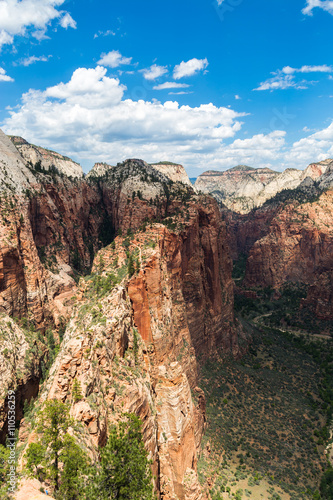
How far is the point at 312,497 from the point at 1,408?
48.0m

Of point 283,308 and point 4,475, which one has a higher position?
point 4,475

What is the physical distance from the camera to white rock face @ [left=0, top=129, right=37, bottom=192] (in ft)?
220

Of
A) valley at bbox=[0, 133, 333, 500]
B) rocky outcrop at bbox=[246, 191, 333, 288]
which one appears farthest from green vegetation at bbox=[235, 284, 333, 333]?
rocky outcrop at bbox=[246, 191, 333, 288]

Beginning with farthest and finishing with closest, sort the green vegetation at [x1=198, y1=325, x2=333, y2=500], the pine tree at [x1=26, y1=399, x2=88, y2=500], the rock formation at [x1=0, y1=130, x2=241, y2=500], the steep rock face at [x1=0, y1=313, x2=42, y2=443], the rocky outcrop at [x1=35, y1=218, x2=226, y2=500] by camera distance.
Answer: the green vegetation at [x1=198, y1=325, x2=333, y2=500]
the steep rock face at [x1=0, y1=313, x2=42, y2=443]
the rock formation at [x1=0, y1=130, x2=241, y2=500]
the rocky outcrop at [x1=35, y1=218, x2=226, y2=500]
the pine tree at [x1=26, y1=399, x2=88, y2=500]

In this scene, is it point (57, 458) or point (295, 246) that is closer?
point (57, 458)

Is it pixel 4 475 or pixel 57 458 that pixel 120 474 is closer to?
pixel 57 458

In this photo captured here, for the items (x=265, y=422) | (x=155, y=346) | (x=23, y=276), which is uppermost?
(x=23, y=276)

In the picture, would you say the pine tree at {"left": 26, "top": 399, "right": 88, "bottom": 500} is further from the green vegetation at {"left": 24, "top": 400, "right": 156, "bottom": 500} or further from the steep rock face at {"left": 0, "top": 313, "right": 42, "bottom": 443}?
the steep rock face at {"left": 0, "top": 313, "right": 42, "bottom": 443}

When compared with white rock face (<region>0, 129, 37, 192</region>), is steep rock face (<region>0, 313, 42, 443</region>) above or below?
below

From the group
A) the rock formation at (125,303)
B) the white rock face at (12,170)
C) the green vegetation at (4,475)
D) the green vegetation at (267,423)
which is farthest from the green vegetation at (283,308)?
the green vegetation at (4,475)

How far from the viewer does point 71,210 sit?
10062cm

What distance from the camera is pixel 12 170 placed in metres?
71.8

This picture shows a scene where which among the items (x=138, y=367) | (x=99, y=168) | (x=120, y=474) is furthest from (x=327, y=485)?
(x=99, y=168)

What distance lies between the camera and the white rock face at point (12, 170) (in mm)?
67125
